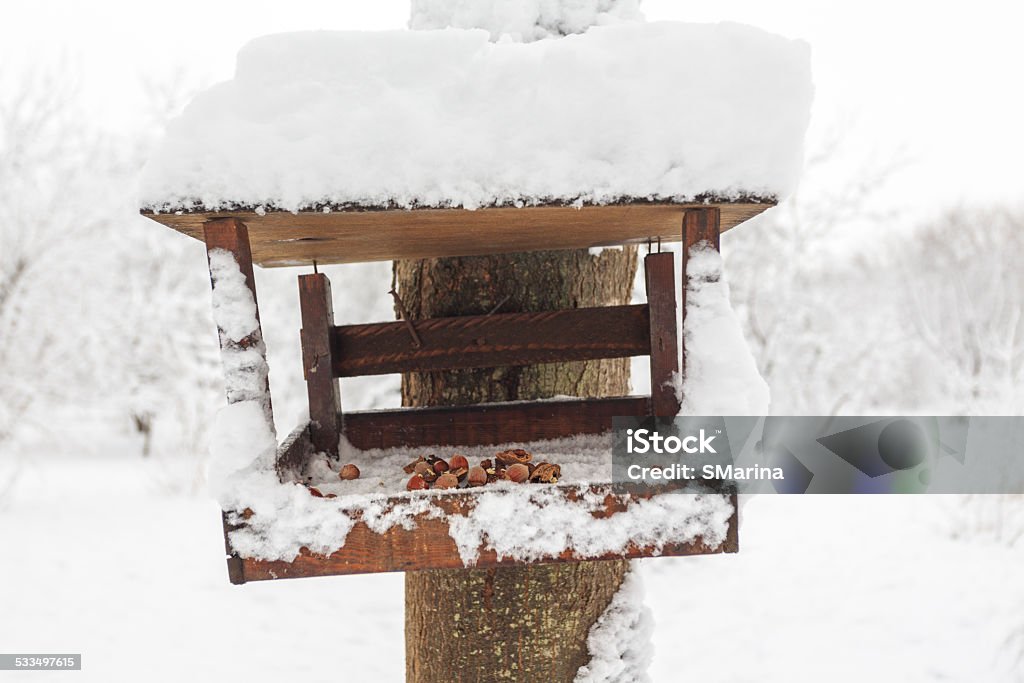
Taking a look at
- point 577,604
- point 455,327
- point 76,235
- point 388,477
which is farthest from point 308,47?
point 76,235

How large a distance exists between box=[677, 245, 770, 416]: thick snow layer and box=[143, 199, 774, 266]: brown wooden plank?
0.36 ft

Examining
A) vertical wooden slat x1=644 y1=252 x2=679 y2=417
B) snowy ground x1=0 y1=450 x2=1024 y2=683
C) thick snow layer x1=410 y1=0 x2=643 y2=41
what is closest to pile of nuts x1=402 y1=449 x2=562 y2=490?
vertical wooden slat x1=644 y1=252 x2=679 y2=417

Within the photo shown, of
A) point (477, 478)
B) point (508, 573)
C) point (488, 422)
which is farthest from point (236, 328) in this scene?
point (508, 573)

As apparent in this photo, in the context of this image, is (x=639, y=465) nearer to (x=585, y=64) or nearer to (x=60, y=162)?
(x=585, y=64)

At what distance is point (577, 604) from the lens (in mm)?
1520

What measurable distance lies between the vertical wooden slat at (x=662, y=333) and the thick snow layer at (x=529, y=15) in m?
0.56

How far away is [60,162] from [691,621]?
23.2ft

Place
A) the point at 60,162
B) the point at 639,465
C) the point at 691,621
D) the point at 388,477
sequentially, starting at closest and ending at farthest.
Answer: the point at 639,465, the point at 388,477, the point at 691,621, the point at 60,162

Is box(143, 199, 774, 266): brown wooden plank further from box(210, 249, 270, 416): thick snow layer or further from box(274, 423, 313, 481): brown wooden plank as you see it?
box(274, 423, 313, 481): brown wooden plank

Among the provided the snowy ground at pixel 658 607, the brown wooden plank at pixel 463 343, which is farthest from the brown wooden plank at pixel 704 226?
the snowy ground at pixel 658 607

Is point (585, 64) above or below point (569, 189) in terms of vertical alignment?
above

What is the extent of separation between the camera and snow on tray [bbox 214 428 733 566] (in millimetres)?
958

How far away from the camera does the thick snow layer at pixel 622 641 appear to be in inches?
59.6

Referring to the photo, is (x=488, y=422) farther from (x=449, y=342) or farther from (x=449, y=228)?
(x=449, y=228)
